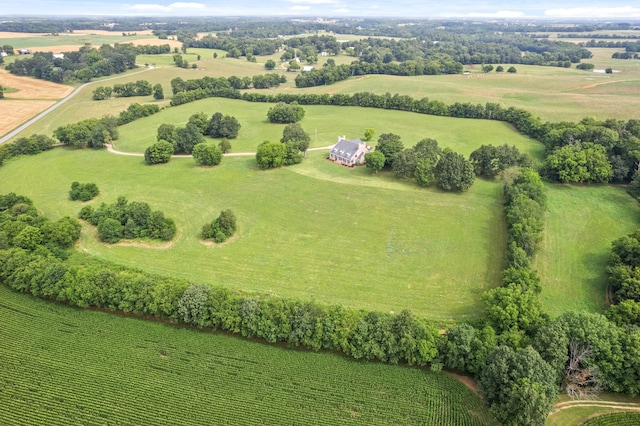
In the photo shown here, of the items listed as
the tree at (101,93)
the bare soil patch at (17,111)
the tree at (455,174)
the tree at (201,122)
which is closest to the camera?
the tree at (455,174)

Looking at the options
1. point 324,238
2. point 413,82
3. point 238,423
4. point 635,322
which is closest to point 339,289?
point 324,238

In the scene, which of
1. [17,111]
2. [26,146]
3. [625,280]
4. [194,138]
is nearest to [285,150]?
[194,138]

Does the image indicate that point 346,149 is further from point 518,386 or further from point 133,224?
point 518,386

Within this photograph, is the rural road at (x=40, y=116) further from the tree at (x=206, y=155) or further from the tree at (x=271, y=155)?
the tree at (x=271, y=155)

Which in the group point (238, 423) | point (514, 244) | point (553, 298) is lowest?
point (238, 423)

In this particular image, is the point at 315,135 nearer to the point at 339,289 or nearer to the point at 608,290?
the point at 339,289

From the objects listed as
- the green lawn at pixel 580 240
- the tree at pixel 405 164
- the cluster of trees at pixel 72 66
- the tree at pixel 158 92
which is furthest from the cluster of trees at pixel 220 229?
the cluster of trees at pixel 72 66
